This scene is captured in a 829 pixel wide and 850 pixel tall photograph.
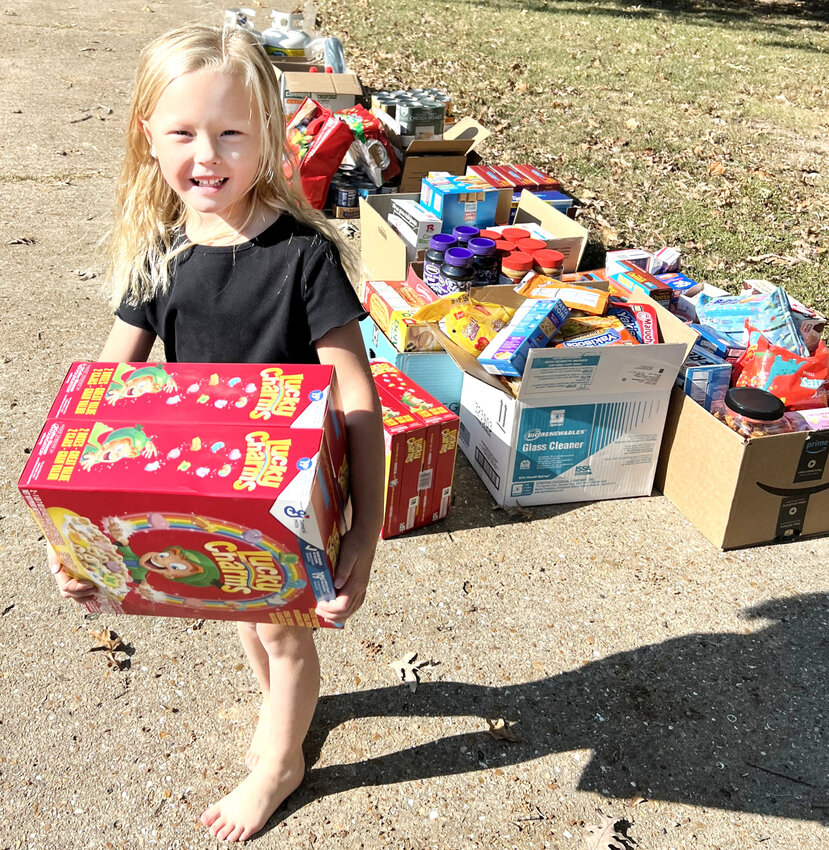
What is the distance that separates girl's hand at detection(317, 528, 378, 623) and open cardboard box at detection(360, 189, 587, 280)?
2744 millimetres

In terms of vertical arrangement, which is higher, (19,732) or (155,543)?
(155,543)

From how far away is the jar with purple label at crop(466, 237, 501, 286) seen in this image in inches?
153

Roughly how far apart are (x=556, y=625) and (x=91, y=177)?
16.1ft

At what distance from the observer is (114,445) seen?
1.41 m

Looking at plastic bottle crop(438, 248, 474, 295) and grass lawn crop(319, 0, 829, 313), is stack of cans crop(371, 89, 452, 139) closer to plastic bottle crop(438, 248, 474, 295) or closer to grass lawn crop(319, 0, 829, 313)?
grass lawn crop(319, 0, 829, 313)

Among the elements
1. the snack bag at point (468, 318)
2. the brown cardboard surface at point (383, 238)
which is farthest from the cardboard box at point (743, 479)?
the brown cardboard surface at point (383, 238)

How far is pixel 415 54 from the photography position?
9.39 meters

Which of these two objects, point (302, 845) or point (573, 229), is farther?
point (573, 229)

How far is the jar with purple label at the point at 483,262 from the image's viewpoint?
12.8 ft

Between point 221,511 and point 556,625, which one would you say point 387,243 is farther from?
point 221,511

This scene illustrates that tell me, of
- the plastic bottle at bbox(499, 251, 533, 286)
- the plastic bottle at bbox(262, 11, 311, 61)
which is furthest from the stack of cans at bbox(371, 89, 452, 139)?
the plastic bottle at bbox(499, 251, 533, 286)

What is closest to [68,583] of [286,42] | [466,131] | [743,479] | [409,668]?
[409,668]

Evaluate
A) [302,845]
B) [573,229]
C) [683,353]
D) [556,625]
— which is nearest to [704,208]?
[573,229]

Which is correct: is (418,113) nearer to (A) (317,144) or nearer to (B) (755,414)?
(A) (317,144)
